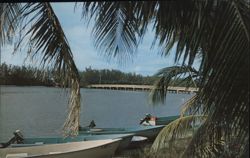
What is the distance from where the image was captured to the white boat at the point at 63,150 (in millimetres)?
10414

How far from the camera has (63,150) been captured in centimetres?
1094

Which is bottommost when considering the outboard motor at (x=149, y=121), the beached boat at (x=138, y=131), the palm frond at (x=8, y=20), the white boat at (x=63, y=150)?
the white boat at (x=63, y=150)

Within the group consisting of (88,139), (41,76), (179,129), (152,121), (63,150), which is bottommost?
(63,150)

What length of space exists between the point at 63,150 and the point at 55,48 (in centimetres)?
627

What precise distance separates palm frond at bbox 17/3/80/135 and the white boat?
4893 millimetres

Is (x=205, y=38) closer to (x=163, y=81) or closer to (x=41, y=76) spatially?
(x=41, y=76)

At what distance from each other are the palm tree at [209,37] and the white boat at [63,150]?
6.53 metres

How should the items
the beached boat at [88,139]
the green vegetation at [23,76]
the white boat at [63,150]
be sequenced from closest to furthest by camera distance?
the green vegetation at [23,76]
the white boat at [63,150]
the beached boat at [88,139]

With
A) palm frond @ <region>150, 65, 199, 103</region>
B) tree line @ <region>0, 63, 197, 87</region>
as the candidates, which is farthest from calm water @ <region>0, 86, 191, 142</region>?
tree line @ <region>0, 63, 197, 87</region>

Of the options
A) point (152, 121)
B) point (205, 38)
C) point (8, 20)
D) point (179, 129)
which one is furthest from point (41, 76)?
point (152, 121)

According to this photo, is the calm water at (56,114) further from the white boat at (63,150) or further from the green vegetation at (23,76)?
the green vegetation at (23,76)

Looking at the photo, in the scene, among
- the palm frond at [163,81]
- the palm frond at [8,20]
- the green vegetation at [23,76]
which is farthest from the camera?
the palm frond at [163,81]

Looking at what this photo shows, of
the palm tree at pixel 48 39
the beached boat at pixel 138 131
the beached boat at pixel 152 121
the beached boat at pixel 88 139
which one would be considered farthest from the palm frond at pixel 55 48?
the beached boat at pixel 152 121

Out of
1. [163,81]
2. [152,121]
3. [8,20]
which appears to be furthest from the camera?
[152,121]
